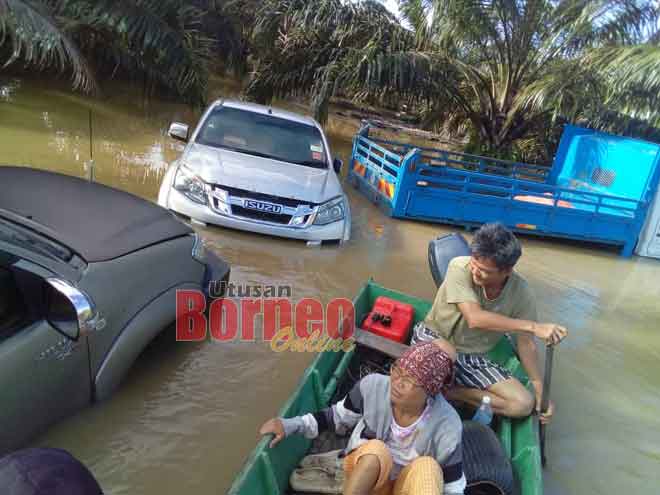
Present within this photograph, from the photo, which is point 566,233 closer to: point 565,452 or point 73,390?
point 565,452

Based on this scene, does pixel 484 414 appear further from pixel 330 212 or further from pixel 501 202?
pixel 501 202

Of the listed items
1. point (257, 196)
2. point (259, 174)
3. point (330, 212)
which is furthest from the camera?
point (330, 212)

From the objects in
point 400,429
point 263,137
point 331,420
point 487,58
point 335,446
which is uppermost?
point 487,58

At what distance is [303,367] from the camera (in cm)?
376

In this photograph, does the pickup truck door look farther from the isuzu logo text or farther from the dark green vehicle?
the isuzu logo text

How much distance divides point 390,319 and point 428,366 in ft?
4.70

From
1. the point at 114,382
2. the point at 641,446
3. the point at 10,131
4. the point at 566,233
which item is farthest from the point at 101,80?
the point at 641,446

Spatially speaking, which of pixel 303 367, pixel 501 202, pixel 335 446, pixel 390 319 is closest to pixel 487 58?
pixel 501 202

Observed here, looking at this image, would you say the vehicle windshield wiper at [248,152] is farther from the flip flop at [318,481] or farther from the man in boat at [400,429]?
the flip flop at [318,481]

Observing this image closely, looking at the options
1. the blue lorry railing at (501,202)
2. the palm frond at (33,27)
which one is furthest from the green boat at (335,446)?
the palm frond at (33,27)

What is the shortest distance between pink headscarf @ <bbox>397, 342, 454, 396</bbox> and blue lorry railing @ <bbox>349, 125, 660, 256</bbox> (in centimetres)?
589

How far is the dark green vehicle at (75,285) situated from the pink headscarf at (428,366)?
132 cm

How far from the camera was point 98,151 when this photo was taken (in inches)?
364

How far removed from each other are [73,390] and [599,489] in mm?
3086
